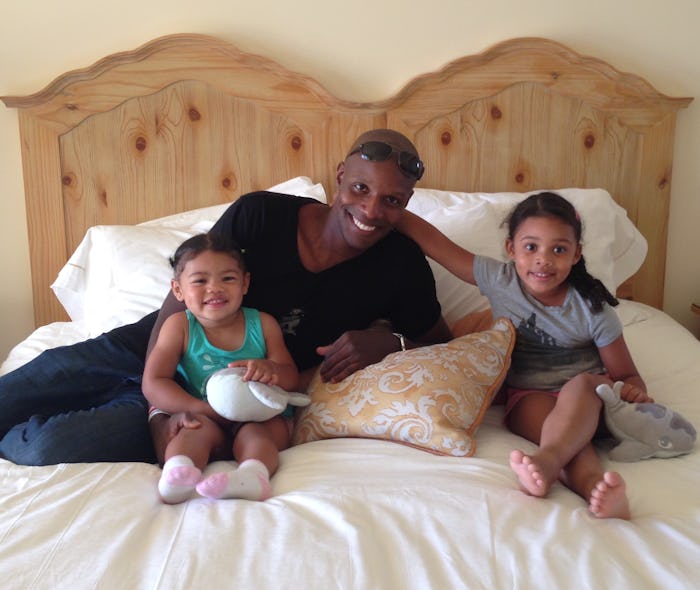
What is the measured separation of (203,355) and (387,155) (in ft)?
1.91

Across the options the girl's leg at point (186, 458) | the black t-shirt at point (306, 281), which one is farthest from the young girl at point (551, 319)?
the girl's leg at point (186, 458)

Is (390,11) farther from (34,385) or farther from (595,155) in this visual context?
(34,385)

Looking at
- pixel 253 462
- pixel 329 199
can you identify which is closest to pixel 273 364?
pixel 253 462

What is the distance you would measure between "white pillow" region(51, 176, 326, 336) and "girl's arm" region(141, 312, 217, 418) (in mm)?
415

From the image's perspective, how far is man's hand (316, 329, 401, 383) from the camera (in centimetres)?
138

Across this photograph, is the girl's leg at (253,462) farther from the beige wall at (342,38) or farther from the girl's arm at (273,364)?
the beige wall at (342,38)

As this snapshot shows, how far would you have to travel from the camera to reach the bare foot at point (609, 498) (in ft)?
3.14

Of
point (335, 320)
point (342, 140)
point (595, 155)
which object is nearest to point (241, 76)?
point (342, 140)

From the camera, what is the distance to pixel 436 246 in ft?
5.17

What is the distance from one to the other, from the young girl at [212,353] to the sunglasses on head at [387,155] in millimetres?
359

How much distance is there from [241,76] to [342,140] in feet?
1.24

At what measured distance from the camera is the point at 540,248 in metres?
1.38

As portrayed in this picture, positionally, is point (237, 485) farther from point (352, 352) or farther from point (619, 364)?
point (619, 364)

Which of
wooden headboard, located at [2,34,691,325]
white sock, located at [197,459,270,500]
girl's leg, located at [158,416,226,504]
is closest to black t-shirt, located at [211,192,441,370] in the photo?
girl's leg, located at [158,416,226,504]
